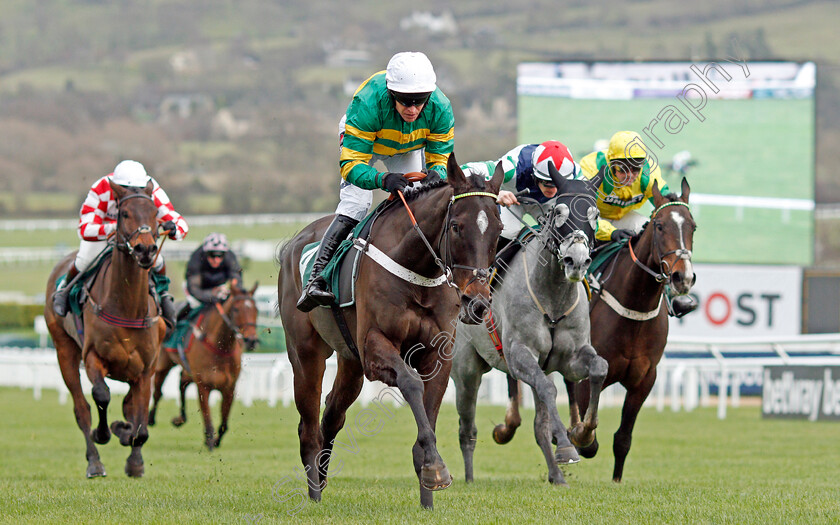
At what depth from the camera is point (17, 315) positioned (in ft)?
107

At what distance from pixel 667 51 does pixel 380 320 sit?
79.7 meters

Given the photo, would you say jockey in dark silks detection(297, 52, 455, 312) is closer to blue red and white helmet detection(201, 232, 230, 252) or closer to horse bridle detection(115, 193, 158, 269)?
horse bridle detection(115, 193, 158, 269)

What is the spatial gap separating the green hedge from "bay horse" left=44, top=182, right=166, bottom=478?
23.9 m

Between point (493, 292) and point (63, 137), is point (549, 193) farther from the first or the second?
point (63, 137)

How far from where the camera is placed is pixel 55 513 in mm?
6180

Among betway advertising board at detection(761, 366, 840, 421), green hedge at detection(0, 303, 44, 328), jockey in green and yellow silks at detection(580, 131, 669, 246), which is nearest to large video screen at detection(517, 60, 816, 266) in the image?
betway advertising board at detection(761, 366, 840, 421)

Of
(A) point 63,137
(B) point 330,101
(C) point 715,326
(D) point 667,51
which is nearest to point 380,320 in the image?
(C) point 715,326

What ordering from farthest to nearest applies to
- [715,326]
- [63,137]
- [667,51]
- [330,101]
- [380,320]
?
[330,101] < [667,51] < [63,137] < [715,326] < [380,320]

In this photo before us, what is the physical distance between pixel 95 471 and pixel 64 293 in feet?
4.89

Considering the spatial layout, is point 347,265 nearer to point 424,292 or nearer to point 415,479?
point 424,292

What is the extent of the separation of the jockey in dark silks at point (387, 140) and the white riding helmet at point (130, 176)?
2411 millimetres

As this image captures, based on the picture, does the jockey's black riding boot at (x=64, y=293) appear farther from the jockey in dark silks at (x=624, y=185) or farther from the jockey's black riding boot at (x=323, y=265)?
the jockey in dark silks at (x=624, y=185)

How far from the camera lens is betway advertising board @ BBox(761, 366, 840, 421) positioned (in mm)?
14664

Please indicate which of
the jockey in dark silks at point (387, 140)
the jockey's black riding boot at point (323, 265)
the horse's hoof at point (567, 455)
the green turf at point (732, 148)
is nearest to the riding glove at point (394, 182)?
the jockey in dark silks at point (387, 140)
